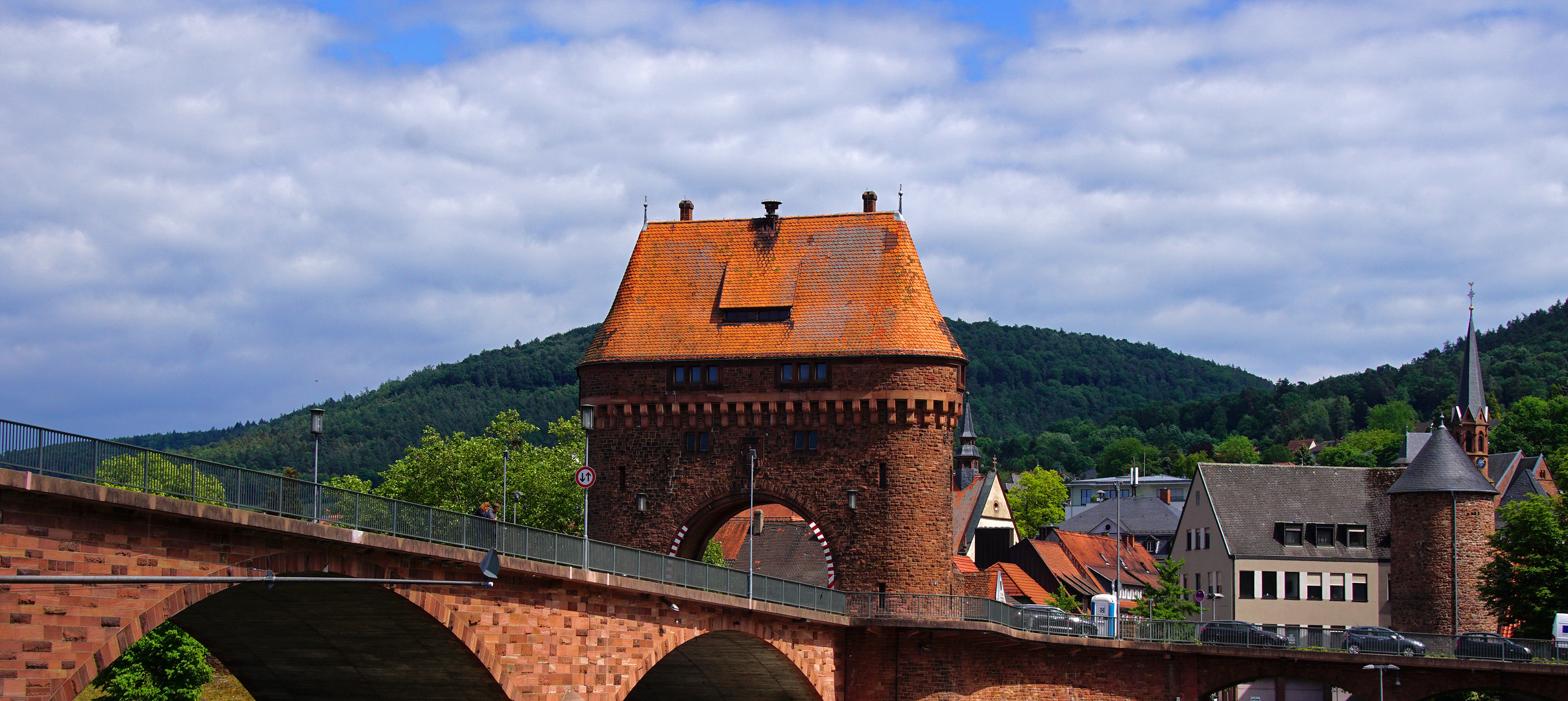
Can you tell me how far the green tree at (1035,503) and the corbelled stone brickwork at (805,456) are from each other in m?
92.5

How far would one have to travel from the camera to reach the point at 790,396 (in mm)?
48750

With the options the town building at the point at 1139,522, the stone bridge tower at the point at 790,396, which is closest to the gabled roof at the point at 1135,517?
the town building at the point at 1139,522

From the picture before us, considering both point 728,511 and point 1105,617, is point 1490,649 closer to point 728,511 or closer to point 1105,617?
point 1105,617

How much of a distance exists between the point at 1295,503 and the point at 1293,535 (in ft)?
Answer: 5.11

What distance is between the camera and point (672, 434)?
4981 centimetres

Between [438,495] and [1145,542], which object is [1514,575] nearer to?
[438,495]

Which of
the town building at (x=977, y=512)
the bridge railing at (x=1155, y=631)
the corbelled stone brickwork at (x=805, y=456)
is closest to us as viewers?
the bridge railing at (x=1155, y=631)

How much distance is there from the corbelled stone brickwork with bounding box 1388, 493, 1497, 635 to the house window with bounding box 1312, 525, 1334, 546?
11.3 metres

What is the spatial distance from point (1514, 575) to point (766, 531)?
33.4 m

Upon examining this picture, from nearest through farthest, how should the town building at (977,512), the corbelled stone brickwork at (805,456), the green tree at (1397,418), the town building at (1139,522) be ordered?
the corbelled stone brickwork at (805,456) → the town building at (977,512) → the town building at (1139,522) → the green tree at (1397,418)

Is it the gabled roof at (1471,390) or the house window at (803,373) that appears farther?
the gabled roof at (1471,390)

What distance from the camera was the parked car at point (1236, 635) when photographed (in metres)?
52.4

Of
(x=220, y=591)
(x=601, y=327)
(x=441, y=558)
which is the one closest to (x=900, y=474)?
(x=601, y=327)

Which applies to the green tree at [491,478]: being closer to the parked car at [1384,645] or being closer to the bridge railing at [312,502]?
the parked car at [1384,645]
